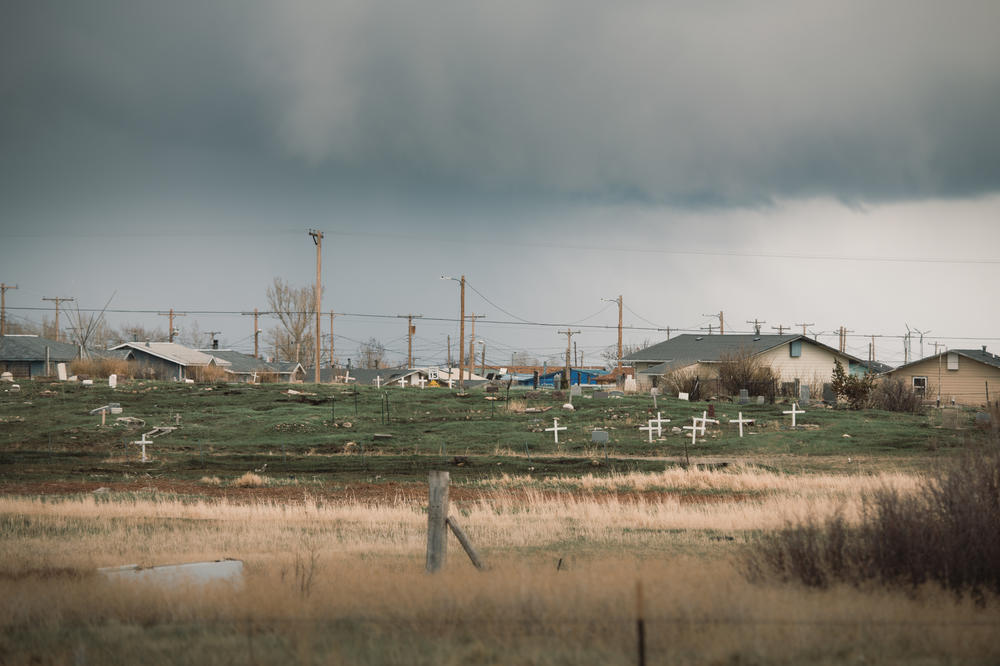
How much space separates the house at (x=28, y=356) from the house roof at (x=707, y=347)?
2164 inches

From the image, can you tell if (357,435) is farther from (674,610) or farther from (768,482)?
(674,610)

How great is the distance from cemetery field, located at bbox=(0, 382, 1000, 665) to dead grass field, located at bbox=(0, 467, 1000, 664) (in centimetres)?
4

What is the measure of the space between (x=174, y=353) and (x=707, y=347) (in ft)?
179

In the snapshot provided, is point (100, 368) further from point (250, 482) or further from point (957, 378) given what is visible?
point (957, 378)

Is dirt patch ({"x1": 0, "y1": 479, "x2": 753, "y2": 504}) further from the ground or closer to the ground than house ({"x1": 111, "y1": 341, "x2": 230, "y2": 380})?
closer to the ground

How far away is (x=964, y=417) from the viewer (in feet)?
159

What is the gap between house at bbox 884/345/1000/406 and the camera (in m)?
74.1

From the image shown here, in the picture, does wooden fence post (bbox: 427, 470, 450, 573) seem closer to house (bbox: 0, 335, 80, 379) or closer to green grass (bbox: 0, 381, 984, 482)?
green grass (bbox: 0, 381, 984, 482)

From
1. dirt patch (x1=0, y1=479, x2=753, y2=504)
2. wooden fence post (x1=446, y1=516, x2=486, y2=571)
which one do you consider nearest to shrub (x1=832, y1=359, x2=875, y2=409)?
dirt patch (x1=0, y1=479, x2=753, y2=504)

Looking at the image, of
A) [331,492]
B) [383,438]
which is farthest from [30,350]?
Result: [331,492]

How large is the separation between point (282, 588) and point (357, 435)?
120 ft

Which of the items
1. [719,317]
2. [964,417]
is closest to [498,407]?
[964,417]

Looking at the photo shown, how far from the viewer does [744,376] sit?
2692 inches

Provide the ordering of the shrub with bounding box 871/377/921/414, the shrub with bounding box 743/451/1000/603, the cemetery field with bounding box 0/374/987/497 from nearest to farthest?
1. the shrub with bounding box 743/451/1000/603
2. the cemetery field with bounding box 0/374/987/497
3. the shrub with bounding box 871/377/921/414
